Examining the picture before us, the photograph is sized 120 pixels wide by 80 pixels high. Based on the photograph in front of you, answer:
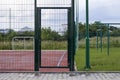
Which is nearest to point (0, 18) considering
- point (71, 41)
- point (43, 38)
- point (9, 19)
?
point (9, 19)

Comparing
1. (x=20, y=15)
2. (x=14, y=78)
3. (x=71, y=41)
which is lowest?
(x=14, y=78)

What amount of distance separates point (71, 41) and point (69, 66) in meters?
0.92

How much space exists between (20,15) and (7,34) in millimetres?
1218

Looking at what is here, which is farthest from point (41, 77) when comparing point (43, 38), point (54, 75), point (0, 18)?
point (0, 18)

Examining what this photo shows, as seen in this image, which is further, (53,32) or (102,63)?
(102,63)

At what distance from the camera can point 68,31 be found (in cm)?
1495

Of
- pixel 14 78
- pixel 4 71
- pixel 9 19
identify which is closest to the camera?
pixel 14 78

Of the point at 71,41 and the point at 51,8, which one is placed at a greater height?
the point at 51,8

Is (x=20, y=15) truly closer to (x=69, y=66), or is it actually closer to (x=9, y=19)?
(x=9, y=19)

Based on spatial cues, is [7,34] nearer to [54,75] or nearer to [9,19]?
[9,19]

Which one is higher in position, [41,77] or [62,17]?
[62,17]

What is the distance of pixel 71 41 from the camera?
14.9m

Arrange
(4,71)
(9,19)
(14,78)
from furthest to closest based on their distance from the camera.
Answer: (4,71), (9,19), (14,78)

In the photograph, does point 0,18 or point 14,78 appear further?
point 0,18
